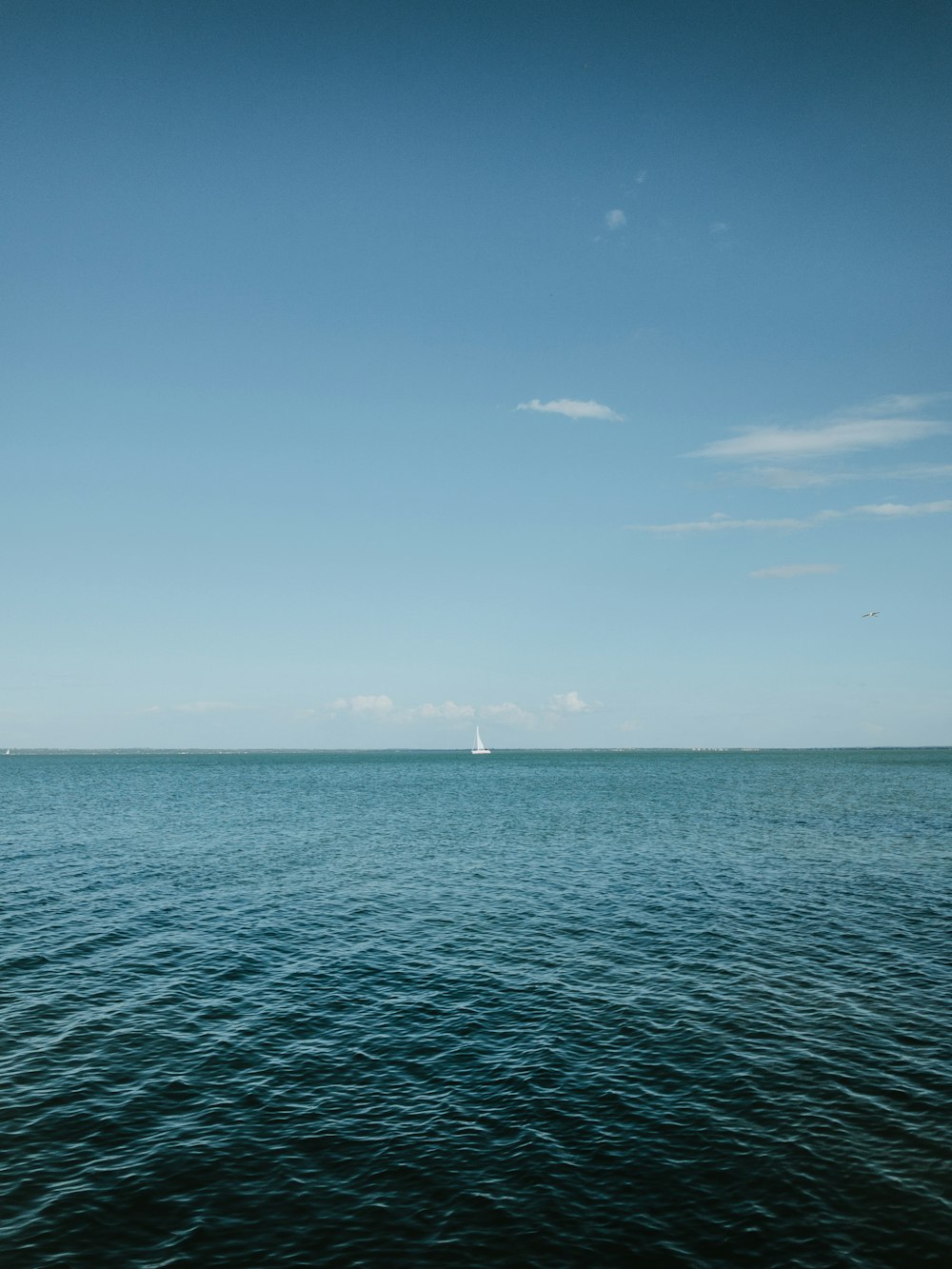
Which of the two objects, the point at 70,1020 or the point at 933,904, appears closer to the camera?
the point at 70,1020

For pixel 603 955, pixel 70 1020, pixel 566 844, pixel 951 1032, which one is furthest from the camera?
pixel 566 844

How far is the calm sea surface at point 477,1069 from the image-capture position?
63.8 feet

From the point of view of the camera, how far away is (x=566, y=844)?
83.4 meters


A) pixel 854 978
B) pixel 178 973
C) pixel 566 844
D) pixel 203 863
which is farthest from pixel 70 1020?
pixel 566 844

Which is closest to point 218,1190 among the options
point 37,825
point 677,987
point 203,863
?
point 677,987

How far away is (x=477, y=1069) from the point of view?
28281 mm

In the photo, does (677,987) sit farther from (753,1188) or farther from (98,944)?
(98,944)

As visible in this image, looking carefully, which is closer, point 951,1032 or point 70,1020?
point 951,1032

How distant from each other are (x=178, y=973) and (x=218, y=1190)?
19706 mm

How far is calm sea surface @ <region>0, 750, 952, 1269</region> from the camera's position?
19453 mm

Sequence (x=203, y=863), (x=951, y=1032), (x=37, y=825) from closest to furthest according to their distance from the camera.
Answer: (x=951, y=1032), (x=203, y=863), (x=37, y=825)

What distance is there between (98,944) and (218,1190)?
88.4 ft

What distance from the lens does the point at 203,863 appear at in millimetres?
71812

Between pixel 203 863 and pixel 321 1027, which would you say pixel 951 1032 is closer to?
pixel 321 1027
